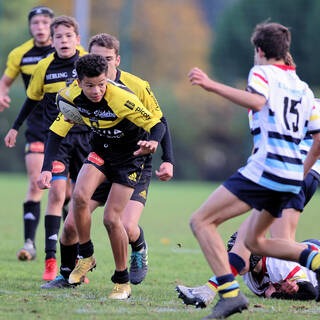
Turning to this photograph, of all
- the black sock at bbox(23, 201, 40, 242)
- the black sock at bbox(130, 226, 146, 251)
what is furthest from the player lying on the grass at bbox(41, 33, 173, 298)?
the black sock at bbox(23, 201, 40, 242)

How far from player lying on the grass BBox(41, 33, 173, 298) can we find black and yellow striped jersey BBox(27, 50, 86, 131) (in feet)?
3.11

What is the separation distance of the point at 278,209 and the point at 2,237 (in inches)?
Result: 254

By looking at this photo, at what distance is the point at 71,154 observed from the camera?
7.19m

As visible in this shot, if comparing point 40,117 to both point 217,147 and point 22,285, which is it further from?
point 217,147

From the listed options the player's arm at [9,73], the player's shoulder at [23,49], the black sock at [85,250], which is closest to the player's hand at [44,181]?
the black sock at [85,250]

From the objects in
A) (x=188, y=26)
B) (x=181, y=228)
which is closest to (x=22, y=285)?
(x=181, y=228)

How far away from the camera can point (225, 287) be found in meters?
4.91

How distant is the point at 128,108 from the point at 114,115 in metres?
0.12

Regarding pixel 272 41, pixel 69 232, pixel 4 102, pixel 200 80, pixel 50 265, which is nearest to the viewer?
pixel 200 80

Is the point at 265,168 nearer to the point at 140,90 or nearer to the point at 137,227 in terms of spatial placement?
the point at 140,90

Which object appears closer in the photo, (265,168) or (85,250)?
(265,168)

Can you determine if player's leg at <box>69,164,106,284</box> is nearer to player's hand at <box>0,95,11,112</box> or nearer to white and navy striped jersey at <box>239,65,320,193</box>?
white and navy striped jersey at <box>239,65,320,193</box>

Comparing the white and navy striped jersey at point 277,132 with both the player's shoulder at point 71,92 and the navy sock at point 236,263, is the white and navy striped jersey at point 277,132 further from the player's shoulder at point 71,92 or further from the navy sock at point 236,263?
the player's shoulder at point 71,92

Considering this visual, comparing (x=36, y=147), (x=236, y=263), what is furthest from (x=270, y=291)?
(x=36, y=147)
